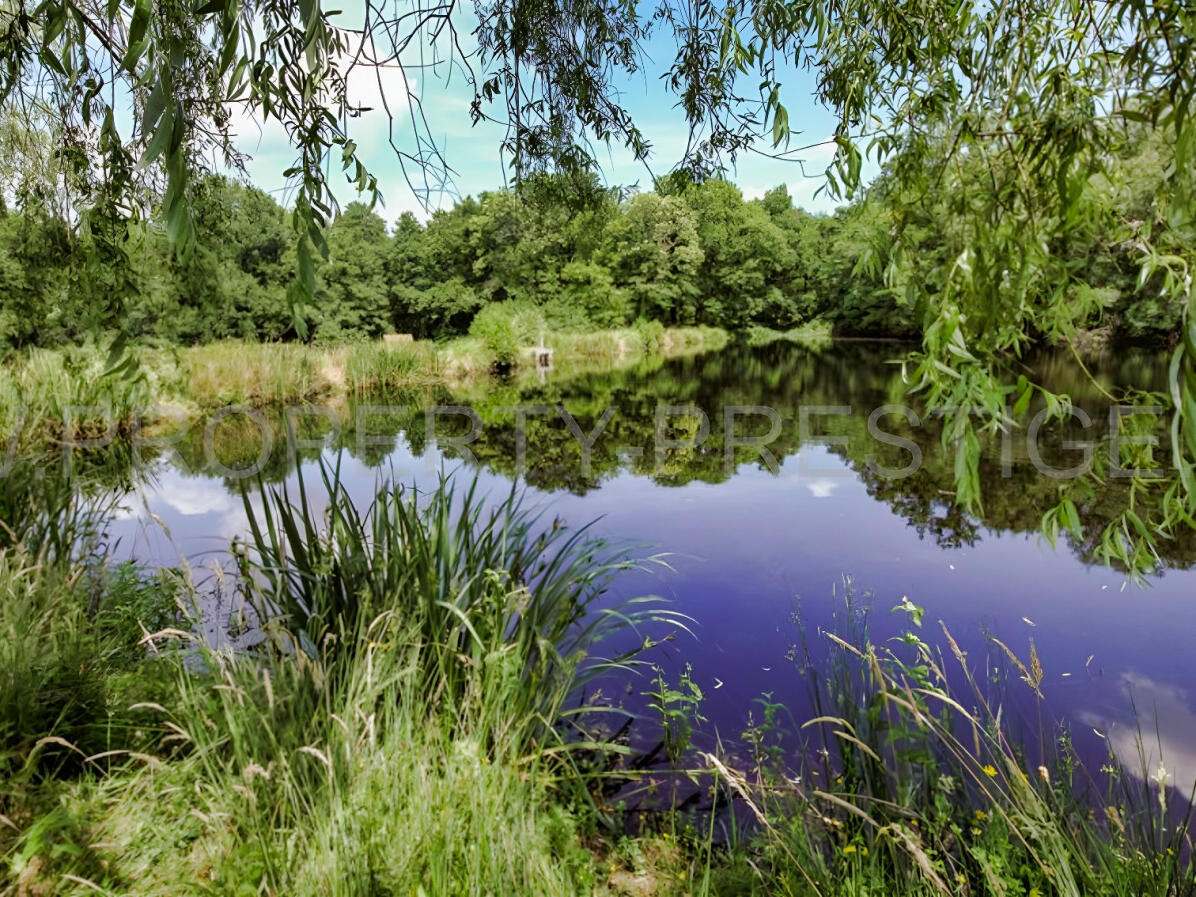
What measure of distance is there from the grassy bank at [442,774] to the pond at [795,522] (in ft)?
1.40

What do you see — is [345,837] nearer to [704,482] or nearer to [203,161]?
[203,161]

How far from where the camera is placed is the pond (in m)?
3.38

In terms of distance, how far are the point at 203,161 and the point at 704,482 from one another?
5.47 meters

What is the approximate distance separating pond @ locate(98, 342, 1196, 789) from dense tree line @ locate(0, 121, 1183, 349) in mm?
704

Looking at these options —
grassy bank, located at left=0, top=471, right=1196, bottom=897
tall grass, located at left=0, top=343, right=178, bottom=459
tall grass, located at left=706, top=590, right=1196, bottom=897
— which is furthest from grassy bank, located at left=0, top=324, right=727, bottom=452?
tall grass, located at left=706, top=590, right=1196, bottom=897

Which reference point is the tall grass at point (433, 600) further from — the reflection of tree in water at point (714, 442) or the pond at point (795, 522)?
the reflection of tree in water at point (714, 442)

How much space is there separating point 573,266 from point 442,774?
32201 millimetres

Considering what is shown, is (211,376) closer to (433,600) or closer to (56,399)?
(56,399)

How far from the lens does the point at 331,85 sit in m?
2.08

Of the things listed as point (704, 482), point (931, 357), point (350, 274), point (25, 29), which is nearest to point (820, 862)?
point (931, 357)

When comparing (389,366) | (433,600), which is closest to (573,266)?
(389,366)

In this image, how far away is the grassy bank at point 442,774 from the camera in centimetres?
161

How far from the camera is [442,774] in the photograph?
2.08 m

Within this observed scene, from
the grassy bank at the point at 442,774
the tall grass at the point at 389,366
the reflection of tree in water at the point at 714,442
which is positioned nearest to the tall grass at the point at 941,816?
the grassy bank at the point at 442,774
